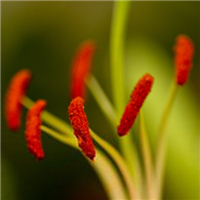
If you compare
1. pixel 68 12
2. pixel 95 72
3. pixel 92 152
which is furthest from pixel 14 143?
pixel 92 152

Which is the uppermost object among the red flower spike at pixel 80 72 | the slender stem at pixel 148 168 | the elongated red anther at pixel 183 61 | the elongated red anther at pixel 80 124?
the red flower spike at pixel 80 72

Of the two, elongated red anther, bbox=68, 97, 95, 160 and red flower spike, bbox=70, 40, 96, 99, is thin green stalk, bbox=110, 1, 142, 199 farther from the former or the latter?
elongated red anther, bbox=68, 97, 95, 160

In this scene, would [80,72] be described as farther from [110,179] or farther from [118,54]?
[110,179]

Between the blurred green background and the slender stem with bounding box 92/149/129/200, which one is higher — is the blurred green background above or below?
above

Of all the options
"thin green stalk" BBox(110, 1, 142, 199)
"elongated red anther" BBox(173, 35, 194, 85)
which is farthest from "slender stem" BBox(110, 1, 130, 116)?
"elongated red anther" BBox(173, 35, 194, 85)

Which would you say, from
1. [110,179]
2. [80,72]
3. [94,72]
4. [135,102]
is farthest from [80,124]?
[94,72]

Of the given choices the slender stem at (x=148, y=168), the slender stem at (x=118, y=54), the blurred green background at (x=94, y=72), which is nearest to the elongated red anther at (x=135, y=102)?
the slender stem at (x=148, y=168)

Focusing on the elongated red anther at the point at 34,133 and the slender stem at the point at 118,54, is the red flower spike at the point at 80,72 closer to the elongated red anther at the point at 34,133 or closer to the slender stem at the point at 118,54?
the slender stem at the point at 118,54
